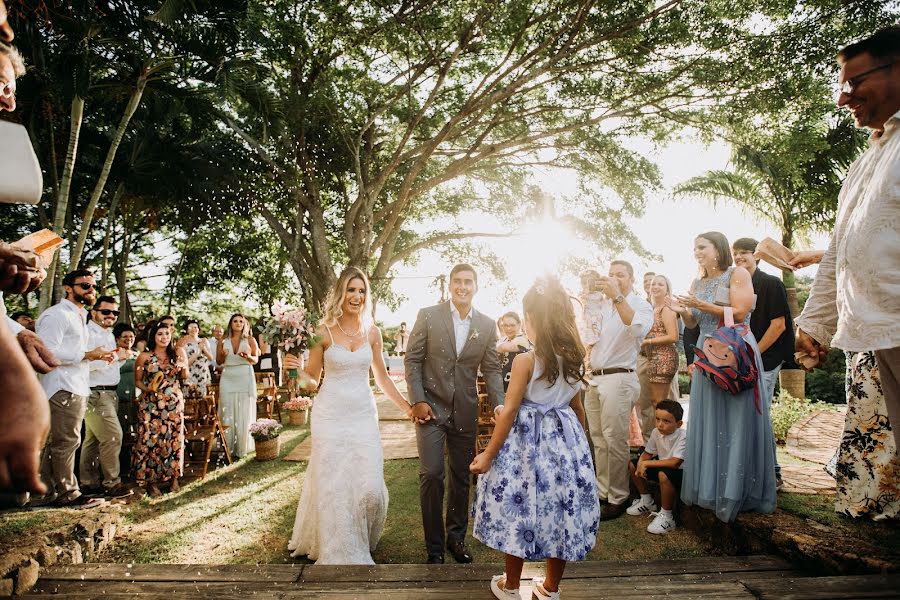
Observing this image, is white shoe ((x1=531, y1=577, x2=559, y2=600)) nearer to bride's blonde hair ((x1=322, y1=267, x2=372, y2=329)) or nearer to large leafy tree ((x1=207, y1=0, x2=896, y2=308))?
bride's blonde hair ((x1=322, y1=267, x2=372, y2=329))

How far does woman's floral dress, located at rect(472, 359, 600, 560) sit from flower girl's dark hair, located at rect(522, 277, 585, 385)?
0.24 ft

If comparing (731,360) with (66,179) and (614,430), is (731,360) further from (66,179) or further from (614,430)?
(66,179)

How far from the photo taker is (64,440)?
214 inches

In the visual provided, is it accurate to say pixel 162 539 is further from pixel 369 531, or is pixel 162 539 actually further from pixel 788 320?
pixel 788 320

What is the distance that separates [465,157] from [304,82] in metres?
4.41

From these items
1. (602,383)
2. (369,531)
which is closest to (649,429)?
(602,383)

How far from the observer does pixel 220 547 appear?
4500mm

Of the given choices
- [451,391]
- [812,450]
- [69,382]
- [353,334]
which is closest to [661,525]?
[451,391]

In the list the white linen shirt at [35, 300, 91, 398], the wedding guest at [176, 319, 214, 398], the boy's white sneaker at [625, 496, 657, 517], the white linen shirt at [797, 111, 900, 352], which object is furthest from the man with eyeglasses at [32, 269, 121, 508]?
the white linen shirt at [797, 111, 900, 352]

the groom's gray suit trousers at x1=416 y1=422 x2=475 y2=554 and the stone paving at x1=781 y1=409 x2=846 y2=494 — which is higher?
the groom's gray suit trousers at x1=416 y1=422 x2=475 y2=554

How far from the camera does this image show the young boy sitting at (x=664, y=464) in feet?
14.9

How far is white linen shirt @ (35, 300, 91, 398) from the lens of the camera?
5145 millimetres

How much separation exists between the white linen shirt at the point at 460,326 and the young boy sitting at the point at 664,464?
1.98 m

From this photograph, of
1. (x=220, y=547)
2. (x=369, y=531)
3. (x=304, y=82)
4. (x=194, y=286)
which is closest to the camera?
(x=369, y=531)
